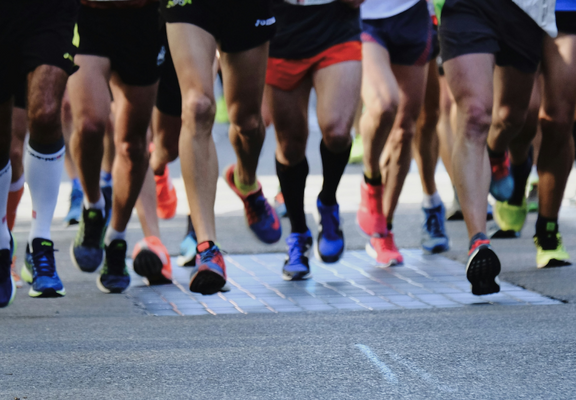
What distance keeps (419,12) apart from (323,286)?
1763 mm

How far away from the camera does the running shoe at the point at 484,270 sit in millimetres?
4371

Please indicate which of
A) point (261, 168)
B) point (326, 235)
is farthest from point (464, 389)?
point (261, 168)

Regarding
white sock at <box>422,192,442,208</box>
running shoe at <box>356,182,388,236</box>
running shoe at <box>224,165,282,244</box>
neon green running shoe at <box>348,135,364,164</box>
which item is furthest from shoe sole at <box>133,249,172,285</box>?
neon green running shoe at <box>348,135,364,164</box>

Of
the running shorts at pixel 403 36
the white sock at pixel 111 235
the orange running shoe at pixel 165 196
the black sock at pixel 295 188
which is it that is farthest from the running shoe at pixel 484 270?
the orange running shoe at pixel 165 196

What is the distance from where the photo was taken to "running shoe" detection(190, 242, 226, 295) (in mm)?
4160

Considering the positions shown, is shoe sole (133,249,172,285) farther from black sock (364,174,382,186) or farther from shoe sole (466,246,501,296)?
shoe sole (466,246,501,296)

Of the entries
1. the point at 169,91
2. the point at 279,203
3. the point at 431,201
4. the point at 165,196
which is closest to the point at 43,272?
the point at 169,91

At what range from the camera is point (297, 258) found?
5.60 meters

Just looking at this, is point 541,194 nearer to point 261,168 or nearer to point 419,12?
point 419,12

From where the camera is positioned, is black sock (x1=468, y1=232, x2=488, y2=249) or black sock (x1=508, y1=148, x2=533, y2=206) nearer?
black sock (x1=468, y1=232, x2=488, y2=249)

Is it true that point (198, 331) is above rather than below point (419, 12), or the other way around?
below

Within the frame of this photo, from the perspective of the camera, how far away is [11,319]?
4.30m

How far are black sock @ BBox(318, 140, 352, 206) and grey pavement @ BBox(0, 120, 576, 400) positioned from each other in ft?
1.47

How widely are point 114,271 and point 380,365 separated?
2.37 metres
